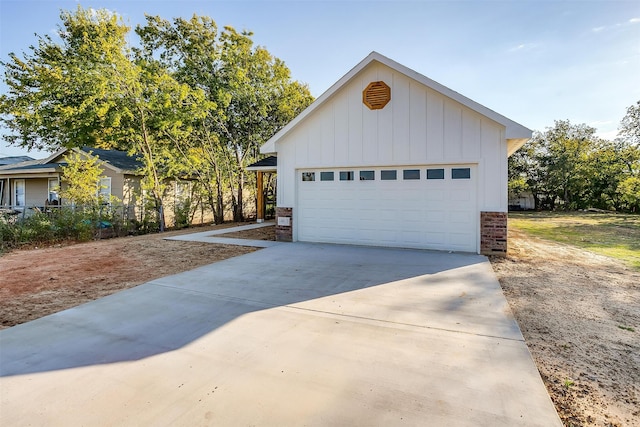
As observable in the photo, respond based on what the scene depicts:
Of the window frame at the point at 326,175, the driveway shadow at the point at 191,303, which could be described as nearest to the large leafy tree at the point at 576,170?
the window frame at the point at 326,175

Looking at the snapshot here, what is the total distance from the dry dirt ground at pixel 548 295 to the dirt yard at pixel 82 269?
18 mm

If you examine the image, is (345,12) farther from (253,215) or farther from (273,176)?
(253,215)

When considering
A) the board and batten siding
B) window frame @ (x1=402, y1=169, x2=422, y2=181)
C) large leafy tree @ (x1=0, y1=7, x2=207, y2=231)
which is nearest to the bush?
large leafy tree @ (x1=0, y1=7, x2=207, y2=231)

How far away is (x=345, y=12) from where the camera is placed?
11.1m

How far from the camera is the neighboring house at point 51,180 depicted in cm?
1526

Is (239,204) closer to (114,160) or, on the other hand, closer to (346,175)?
(114,160)

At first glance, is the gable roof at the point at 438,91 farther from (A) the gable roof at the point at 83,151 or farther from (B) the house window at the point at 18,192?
(B) the house window at the point at 18,192

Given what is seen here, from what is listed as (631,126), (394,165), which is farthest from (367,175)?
(631,126)

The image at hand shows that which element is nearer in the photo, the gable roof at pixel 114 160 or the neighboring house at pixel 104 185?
the gable roof at pixel 114 160

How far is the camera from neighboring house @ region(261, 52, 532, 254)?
7648 mm

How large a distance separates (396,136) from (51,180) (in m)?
17.5

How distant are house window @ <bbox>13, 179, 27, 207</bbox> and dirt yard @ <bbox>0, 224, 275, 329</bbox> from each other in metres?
10.5

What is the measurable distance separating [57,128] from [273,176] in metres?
10.4

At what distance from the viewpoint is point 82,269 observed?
6809 millimetres
